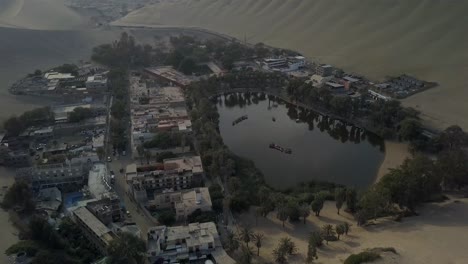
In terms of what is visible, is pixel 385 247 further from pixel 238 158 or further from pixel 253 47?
pixel 253 47

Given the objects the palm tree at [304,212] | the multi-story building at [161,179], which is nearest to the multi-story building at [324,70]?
the multi-story building at [161,179]

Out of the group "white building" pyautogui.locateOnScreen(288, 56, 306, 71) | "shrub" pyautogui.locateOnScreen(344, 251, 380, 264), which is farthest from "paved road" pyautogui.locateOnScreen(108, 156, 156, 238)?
"white building" pyautogui.locateOnScreen(288, 56, 306, 71)

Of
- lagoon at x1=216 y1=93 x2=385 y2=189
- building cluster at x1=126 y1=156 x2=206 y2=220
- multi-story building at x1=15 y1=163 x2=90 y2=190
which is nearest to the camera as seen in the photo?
building cluster at x1=126 y1=156 x2=206 y2=220

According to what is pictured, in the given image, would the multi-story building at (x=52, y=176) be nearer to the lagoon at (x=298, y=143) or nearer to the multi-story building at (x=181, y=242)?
the multi-story building at (x=181, y=242)

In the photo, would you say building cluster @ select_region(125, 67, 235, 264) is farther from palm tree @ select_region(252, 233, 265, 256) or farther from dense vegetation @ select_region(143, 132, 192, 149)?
palm tree @ select_region(252, 233, 265, 256)

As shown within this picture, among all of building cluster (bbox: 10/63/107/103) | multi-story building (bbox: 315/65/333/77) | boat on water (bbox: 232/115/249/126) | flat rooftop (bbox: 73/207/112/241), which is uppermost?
multi-story building (bbox: 315/65/333/77)

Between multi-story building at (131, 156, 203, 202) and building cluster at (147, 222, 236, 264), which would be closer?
building cluster at (147, 222, 236, 264)

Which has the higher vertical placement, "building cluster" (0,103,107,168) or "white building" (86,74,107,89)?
"white building" (86,74,107,89)

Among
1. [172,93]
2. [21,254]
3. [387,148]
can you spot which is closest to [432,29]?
[387,148]
